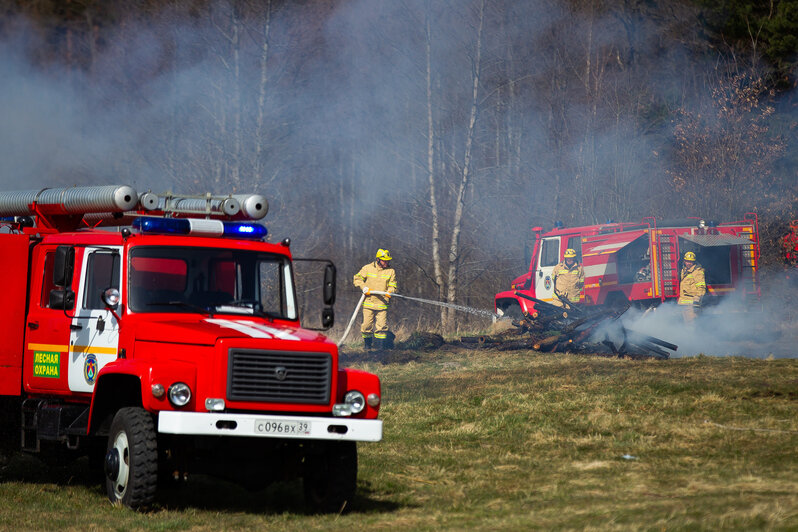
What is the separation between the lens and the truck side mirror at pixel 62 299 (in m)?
8.31

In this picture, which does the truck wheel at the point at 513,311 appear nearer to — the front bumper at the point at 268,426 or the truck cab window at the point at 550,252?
the truck cab window at the point at 550,252

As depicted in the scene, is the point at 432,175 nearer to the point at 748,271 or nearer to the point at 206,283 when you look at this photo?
the point at 748,271

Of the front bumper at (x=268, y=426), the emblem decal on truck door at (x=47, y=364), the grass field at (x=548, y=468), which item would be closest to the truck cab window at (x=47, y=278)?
the emblem decal on truck door at (x=47, y=364)

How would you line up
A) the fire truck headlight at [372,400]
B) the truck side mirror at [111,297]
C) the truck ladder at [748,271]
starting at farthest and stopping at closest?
the truck ladder at [748,271]
the truck side mirror at [111,297]
the fire truck headlight at [372,400]

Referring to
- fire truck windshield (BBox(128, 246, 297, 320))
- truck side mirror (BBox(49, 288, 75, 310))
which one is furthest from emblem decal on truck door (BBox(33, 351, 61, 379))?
fire truck windshield (BBox(128, 246, 297, 320))

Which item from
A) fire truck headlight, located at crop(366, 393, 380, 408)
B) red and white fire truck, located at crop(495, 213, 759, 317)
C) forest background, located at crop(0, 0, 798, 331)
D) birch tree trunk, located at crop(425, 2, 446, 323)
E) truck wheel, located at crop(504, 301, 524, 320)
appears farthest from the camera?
birch tree trunk, located at crop(425, 2, 446, 323)

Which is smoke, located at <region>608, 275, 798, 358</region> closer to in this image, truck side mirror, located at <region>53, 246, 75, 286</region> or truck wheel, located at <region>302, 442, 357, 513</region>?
truck wheel, located at <region>302, 442, 357, 513</region>

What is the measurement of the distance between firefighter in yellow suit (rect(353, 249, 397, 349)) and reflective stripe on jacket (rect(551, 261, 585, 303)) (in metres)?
3.83

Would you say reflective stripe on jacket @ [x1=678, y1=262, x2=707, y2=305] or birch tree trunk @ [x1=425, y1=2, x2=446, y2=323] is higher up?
birch tree trunk @ [x1=425, y1=2, x2=446, y2=323]

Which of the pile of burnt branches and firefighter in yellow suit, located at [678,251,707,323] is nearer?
the pile of burnt branches

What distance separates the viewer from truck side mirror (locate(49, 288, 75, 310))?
27.3 feet

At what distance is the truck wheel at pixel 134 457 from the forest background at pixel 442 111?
51.3 ft

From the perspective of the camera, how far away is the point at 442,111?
26688 millimetres

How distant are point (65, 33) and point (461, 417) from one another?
20.3 metres
